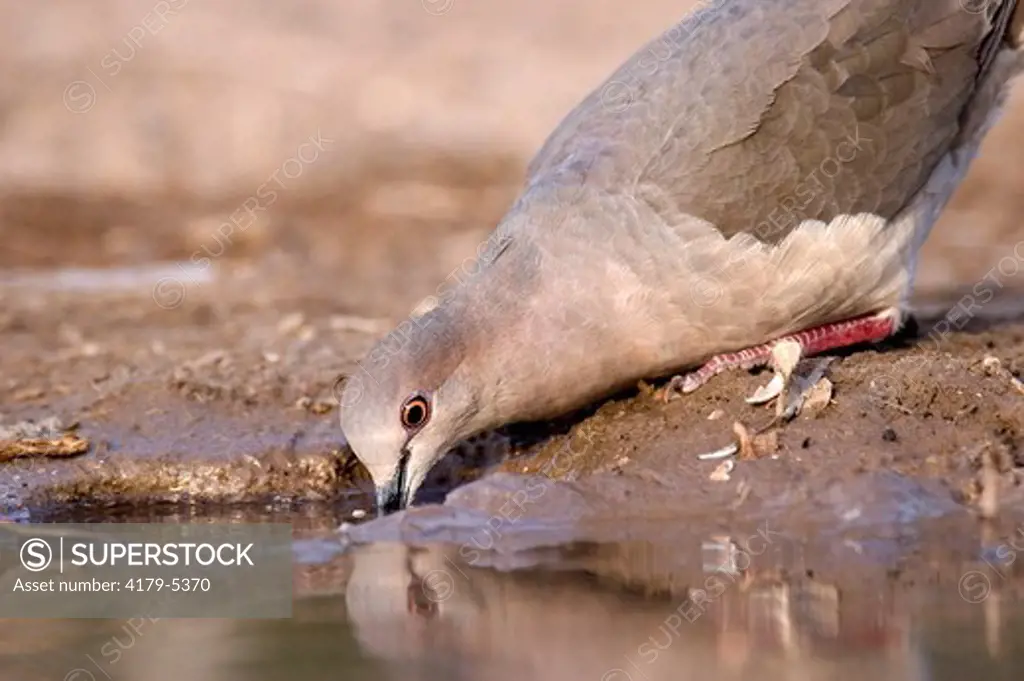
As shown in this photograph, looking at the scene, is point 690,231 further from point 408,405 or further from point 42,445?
point 42,445

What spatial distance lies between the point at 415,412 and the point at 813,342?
2006 millimetres

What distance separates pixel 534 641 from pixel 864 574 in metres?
1.28

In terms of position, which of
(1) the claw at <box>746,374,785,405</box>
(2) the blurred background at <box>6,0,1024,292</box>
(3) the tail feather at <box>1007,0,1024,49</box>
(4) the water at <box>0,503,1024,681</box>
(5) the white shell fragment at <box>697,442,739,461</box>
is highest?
(2) the blurred background at <box>6,0,1024,292</box>

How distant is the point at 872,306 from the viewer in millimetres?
8242

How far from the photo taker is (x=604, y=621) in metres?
5.52

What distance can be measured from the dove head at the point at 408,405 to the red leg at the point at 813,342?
1034 mm

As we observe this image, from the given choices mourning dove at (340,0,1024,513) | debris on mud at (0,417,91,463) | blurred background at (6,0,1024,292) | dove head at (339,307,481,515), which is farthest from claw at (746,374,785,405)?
blurred background at (6,0,1024,292)

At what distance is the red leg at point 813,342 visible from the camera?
7762 millimetres

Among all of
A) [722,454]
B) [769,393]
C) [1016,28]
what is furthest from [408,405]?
[1016,28]

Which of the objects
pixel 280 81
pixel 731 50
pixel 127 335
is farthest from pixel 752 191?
pixel 280 81

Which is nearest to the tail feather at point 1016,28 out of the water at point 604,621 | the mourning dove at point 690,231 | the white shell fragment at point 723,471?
the mourning dove at point 690,231

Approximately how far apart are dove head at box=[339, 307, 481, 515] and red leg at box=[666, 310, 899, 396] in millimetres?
1034

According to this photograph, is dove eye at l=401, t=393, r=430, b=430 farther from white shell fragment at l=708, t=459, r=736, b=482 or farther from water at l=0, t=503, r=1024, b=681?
white shell fragment at l=708, t=459, r=736, b=482

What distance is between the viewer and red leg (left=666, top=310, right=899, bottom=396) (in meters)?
7.76
